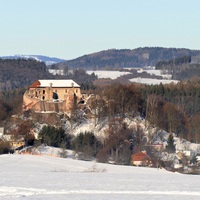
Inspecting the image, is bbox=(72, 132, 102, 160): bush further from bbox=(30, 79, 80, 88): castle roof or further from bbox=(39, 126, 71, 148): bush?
bbox=(30, 79, 80, 88): castle roof

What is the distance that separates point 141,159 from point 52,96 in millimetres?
25811

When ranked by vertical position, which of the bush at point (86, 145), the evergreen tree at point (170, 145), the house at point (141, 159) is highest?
the house at point (141, 159)

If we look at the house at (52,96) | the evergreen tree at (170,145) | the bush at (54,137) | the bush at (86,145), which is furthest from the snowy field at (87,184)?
the house at (52,96)

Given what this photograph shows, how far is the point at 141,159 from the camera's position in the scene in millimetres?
46844

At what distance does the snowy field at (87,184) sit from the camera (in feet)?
75.0

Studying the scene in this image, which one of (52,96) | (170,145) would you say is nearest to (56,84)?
(52,96)

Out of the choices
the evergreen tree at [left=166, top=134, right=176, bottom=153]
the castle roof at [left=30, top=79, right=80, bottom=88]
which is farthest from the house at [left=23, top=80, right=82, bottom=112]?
the evergreen tree at [left=166, top=134, right=176, bottom=153]

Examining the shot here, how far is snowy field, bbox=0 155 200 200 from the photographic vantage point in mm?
22875

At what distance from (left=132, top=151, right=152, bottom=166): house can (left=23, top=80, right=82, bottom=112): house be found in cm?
1573

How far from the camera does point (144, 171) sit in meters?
34.8

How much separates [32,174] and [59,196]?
739cm

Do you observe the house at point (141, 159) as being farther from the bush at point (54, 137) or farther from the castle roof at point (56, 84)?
the castle roof at point (56, 84)

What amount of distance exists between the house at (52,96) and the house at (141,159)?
15731mm

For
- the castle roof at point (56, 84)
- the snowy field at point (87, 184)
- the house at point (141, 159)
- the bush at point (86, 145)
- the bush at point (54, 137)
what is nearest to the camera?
the snowy field at point (87, 184)
